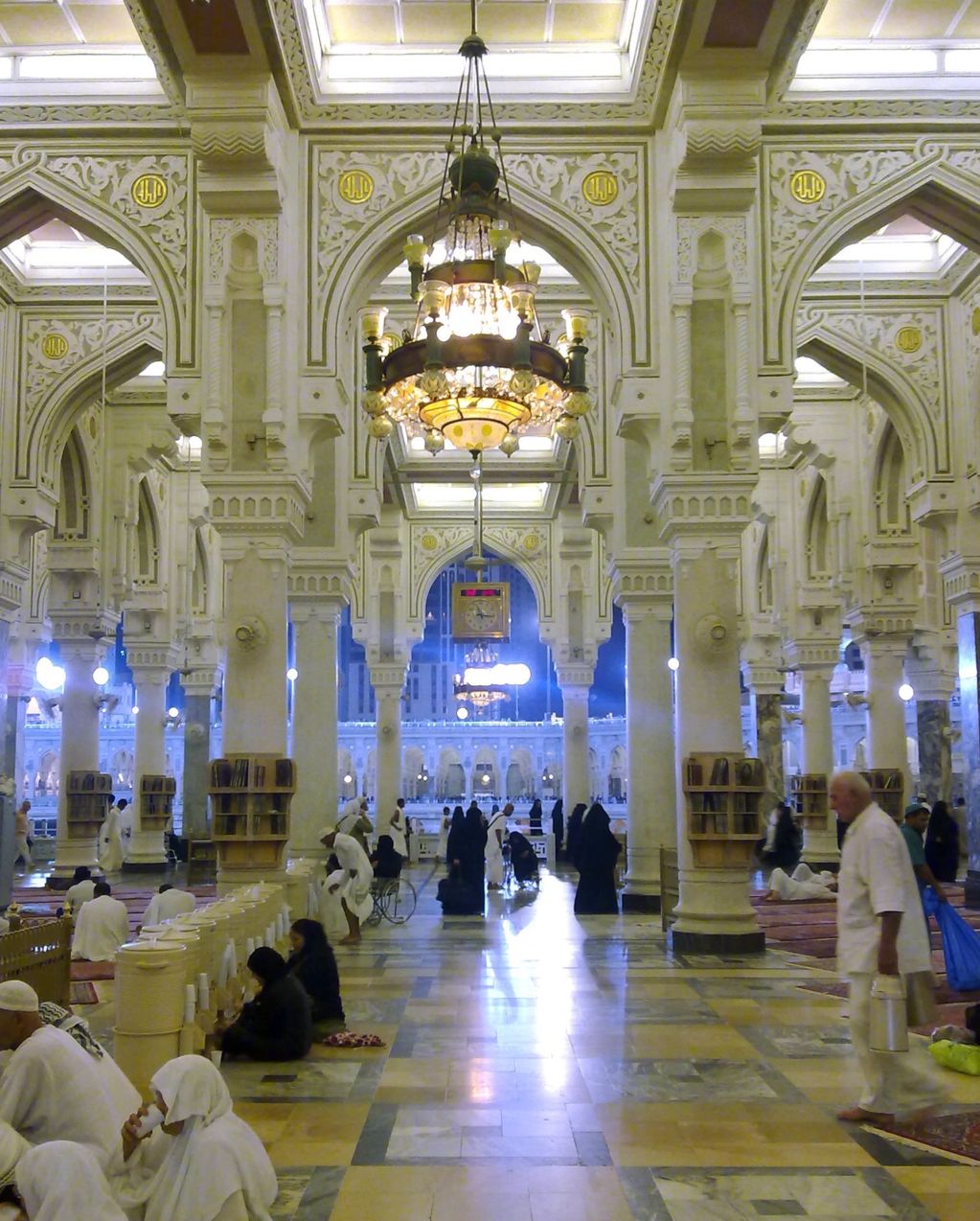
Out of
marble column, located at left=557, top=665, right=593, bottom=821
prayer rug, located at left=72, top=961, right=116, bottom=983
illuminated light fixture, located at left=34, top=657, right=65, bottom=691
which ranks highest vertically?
illuminated light fixture, located at left=34, top=657, right=65, bottom=691

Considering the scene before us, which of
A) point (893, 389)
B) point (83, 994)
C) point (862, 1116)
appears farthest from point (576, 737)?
point (862, 1116)

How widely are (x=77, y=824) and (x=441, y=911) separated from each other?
574 cm

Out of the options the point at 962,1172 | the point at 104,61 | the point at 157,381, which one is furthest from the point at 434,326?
the point at 157,381

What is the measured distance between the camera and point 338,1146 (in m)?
4.66

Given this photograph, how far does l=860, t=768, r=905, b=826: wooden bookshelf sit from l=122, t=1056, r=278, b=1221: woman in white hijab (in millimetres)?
12693

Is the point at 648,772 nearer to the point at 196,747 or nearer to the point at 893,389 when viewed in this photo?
the point at 893,389

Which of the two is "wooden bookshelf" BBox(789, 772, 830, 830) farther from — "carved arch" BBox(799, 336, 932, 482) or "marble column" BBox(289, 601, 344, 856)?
"marble column" BBox(289, 601, 344, 856)

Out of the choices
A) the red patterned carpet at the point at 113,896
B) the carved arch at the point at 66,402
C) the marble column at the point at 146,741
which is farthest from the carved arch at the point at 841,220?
the marble column at the point at 146,741

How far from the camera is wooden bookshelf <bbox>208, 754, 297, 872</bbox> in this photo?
373 inches

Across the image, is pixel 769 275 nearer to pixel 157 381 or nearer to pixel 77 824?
pixel 157 381

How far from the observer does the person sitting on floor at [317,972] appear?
6578 mm

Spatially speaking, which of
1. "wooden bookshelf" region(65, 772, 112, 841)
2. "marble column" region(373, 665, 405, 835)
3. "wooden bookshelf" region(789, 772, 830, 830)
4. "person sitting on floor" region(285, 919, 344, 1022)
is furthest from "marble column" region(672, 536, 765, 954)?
"marble column" region(373, 665, 405, 835)

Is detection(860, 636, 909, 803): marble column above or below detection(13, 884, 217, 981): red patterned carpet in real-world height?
above

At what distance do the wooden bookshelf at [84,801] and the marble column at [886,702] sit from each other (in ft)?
31.0
